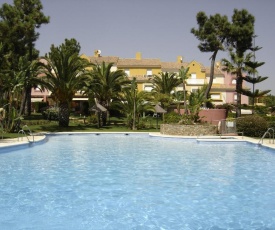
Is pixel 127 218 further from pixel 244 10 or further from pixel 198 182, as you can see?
pixel 244 10

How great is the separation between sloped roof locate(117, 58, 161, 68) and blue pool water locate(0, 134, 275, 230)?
43.3m

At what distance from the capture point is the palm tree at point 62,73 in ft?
97.7

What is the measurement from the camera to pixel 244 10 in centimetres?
3825

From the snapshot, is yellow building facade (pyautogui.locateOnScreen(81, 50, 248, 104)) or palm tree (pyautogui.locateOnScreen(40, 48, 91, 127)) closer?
palm tree (pyautogui.locateOnScreen(40, 48, 91, 127))

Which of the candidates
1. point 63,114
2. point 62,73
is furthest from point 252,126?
point 63,114

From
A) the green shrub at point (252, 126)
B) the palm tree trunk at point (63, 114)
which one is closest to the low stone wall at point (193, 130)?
the green shrub at point (252, 126)

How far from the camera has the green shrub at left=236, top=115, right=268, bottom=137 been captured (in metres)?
25.6

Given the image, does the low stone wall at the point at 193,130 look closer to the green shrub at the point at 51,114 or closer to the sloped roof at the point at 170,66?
the green shrub at the point at 51,114

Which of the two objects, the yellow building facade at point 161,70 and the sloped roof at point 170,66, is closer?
the yellow building facade at point 161,70

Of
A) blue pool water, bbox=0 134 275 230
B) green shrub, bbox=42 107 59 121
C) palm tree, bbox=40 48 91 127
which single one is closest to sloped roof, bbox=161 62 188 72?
green shrub, bbox=42 107 59 121

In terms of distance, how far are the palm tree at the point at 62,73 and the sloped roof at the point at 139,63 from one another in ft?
99.0

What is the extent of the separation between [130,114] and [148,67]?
30046 millimetres

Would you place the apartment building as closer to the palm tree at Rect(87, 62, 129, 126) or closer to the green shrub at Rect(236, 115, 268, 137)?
the palm tree at Rect(87, 62, 129, 126)

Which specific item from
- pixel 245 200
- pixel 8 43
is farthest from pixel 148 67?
pixel 245 200
